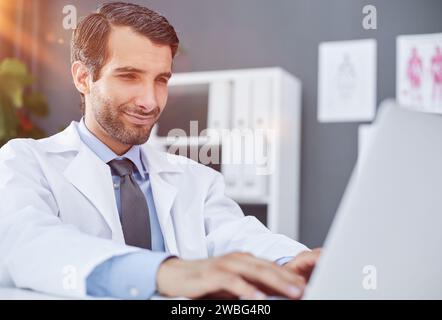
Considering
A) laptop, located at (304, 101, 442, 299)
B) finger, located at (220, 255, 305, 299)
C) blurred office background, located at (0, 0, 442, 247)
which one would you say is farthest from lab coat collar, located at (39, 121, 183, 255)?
blurred office background, located at (0, 0, 442, 247)

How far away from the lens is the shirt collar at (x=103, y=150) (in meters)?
1.39

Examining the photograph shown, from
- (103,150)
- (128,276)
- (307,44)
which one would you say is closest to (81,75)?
(103,150)

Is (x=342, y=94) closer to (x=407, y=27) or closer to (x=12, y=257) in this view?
(x=407, y=27)

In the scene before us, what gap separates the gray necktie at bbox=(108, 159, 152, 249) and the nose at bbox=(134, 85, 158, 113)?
0.64 ft

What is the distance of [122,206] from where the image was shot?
4.27 ft

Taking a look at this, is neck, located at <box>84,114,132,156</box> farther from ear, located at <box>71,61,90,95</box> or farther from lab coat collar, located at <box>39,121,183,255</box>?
ear, located at <box>71,61,90,95</box>

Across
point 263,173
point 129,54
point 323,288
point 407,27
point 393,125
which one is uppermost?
point 407,27

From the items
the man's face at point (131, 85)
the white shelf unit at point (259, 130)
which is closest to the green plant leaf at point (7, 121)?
the white shelf unit at point (259, 130)

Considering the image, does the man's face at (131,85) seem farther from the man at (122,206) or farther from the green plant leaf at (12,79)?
the green plant leaf at (12,79)

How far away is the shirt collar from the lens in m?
1.39

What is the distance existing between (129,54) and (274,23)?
88.8 inches

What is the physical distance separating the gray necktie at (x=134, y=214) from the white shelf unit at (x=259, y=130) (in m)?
1.86
